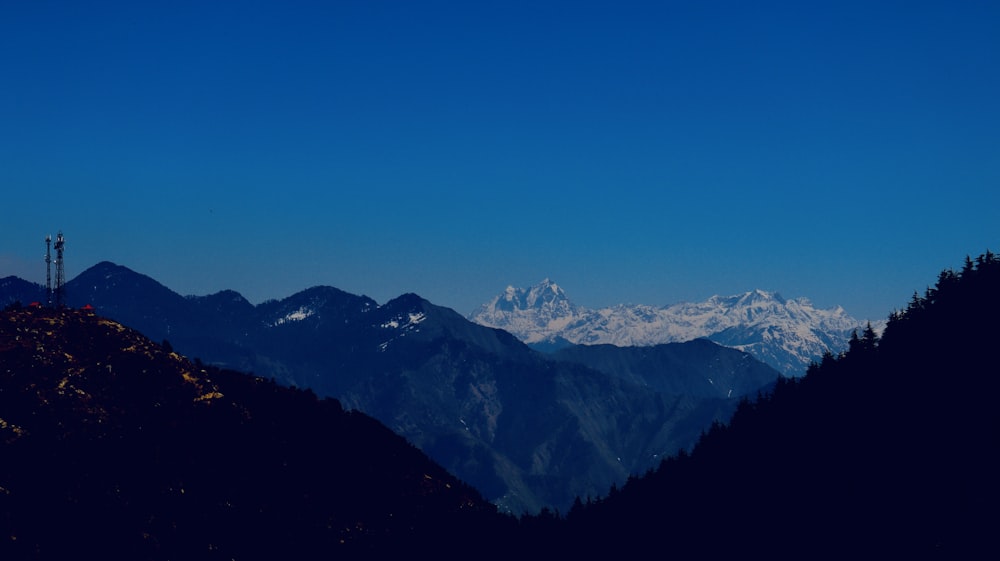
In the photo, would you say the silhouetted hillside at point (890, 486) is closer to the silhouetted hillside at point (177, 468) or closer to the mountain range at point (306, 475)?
the mountain range at point (306, 475)

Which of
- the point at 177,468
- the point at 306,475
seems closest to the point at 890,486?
the point at 306,475

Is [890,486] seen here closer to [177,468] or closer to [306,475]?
[306,475]

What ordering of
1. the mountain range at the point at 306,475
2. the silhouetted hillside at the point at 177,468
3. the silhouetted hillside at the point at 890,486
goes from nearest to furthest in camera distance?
the silhouetted hillside at the point at 177,468 < the mountain range at the point at 306,475 < the silhouetted hillside at the point at 890,486

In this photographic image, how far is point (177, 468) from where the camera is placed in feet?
536

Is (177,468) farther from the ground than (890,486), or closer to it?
farther from the ground

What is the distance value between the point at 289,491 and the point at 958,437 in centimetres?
11224

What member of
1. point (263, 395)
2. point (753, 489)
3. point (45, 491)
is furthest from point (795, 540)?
point (45, 491)

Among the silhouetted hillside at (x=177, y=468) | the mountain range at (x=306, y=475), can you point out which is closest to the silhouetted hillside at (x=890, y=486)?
the mountain range at (x=306, y=475)

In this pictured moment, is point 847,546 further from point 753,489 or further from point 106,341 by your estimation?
point 106,341

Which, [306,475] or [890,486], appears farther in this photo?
[306,475]

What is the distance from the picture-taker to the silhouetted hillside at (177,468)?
15088cm

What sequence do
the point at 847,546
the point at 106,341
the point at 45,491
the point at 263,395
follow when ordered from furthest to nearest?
the point at 263,395
the point at 106,341
the point at 847,546
the point at 45,491

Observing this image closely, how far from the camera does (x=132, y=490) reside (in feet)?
513

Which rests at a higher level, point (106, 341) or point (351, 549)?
point (106, 341)
